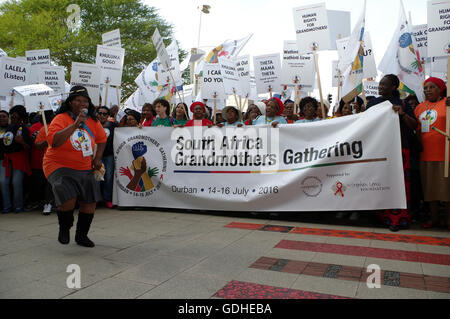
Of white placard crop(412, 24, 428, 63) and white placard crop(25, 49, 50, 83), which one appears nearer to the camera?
white placard crop(412, 24, 428, 63)

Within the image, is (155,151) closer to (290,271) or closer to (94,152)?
(94,152)

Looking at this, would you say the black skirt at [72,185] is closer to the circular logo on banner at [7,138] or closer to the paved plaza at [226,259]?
the paved plaza at [226,259]

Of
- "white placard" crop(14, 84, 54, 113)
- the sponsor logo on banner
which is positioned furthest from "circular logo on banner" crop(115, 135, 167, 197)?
the sponsor logo on banner

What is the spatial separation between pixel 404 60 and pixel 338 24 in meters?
2.17

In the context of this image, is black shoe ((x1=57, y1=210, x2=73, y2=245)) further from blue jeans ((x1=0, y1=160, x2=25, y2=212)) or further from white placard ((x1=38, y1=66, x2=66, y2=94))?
white placard ((x1=38, y1=66, x2=66, y2=94))

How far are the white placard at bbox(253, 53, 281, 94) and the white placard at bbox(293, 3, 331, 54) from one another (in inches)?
78.3

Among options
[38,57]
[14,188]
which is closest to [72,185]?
[14,188]

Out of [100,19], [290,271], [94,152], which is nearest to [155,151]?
[94,152]

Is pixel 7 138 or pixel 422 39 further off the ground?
pixel 422 39

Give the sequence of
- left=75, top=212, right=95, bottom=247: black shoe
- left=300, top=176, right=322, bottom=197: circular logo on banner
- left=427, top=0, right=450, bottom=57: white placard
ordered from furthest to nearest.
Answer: left=300, top=176, right=322, bottom=197: circular logo on banner
left=427, top=0, right=450, bottom=57: white placard
left=75, top=212, right=95, bottom=247: black shoe

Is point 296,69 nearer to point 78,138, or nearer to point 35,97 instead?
point 35,97

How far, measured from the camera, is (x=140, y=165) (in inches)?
280

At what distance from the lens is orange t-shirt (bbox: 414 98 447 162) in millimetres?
5281

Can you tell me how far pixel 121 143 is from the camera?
24.0 ft
